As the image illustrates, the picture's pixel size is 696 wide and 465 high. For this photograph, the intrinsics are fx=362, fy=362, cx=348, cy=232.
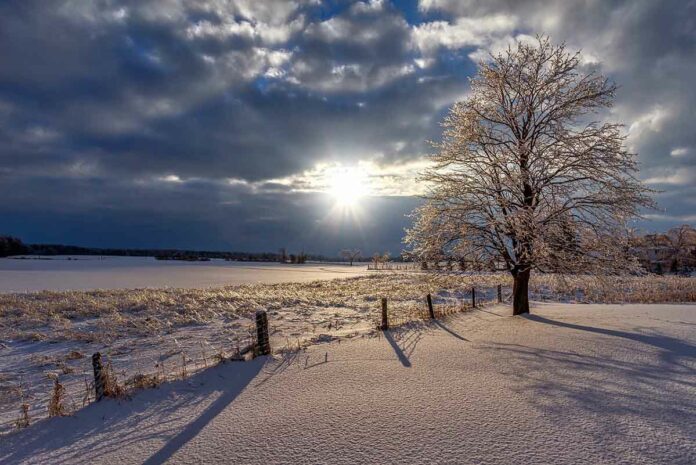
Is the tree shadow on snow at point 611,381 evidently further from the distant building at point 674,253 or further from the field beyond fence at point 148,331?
the distant building at point 674,253

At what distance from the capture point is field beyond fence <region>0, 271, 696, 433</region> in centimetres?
652

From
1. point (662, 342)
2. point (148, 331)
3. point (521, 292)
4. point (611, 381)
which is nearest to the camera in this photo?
point (611, 381)

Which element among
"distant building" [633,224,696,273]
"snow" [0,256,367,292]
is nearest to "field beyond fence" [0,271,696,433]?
"snow" [0,256,367,292]

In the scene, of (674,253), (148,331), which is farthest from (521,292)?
(674,253)

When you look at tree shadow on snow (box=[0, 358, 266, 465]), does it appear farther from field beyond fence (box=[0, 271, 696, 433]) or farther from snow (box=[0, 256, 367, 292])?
snow (box=[0, 256, 367, 292])

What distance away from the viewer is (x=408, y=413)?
173 inches

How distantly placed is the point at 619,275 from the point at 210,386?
458 inches

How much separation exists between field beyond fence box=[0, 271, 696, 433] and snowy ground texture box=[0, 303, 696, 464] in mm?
982

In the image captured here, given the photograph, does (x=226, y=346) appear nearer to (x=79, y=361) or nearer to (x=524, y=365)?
(x=79, y=361)

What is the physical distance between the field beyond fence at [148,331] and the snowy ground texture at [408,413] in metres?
0.98

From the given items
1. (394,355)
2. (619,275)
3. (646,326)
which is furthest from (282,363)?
(619,275)

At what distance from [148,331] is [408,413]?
10531 millimetres

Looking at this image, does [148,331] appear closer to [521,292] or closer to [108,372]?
[108,372]

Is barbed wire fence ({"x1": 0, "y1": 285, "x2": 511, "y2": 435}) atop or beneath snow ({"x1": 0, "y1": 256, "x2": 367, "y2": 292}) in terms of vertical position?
atop
